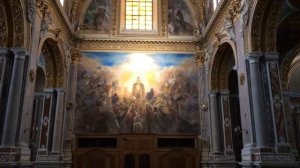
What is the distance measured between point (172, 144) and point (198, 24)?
317 inches

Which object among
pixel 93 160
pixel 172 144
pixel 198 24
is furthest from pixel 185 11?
pixel 93 160

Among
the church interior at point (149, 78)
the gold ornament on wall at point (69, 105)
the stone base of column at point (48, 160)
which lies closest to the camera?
the church interior at point (149, 78)

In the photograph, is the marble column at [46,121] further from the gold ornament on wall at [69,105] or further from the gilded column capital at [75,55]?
the gilded column capital at [75,55]

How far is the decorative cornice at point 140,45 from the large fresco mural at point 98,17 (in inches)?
42.5

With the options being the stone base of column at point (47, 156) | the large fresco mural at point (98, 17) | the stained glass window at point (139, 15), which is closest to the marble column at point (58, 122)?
the stone base of column at point (47, 156)

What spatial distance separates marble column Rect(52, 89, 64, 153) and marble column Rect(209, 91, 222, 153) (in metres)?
8.60

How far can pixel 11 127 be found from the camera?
1038 centimetres

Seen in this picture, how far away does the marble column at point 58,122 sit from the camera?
1626cm

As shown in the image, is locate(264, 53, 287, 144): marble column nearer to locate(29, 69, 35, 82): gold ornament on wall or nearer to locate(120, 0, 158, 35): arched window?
locate(29, 69, 35, 82): gold ornament on wall

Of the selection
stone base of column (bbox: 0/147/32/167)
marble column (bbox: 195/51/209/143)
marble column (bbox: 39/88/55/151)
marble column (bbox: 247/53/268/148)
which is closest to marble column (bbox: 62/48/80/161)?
marble column (bbox: 39/88/55/151)

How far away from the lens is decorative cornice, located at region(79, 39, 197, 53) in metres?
19.3

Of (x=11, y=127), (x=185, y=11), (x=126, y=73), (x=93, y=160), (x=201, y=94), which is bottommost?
(x=93, y=160)

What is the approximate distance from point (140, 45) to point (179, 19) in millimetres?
3370

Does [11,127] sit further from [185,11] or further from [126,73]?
[185,11]
